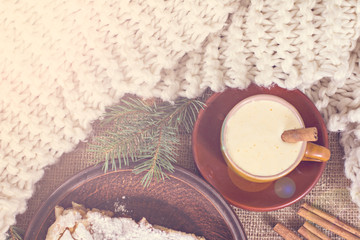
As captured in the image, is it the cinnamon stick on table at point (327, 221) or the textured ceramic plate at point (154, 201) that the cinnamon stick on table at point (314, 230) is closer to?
the cinnamon stick on table at point (327, 221)

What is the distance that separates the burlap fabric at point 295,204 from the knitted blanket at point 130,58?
0.22 feet

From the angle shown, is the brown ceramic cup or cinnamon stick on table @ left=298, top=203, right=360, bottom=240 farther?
cinnamon stick on table @ left=298, top=203, right=360, bottom=240

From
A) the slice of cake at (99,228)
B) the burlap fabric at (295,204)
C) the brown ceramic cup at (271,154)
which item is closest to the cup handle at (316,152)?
the brown ceramic cup at (271,154)

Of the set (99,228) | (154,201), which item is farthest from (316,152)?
(99,228)

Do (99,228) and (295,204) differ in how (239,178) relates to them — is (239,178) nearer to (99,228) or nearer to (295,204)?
(295,204)

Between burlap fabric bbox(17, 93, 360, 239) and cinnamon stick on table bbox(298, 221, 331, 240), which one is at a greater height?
burlap fabric bbox(17, 93, 360, 239)

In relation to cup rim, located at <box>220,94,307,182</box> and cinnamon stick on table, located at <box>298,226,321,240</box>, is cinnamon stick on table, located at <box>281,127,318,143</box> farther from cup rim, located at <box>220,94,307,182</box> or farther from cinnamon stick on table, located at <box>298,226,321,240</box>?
cinnamon stick on table, located at <box>298,226,321,240</box>

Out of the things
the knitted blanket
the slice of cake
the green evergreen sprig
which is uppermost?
the knitted blanket

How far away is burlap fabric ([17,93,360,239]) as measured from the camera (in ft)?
2.57

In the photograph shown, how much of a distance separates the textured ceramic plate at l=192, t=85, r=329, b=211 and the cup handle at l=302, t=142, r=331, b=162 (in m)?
0.04

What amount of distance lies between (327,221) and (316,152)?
21 cm

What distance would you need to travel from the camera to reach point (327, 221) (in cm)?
78

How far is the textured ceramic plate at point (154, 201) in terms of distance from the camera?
0.69 m

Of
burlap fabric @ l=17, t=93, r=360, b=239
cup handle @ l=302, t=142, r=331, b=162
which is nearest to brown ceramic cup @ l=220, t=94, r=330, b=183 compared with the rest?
cup handle @ l=302, t=142, r=331, b=162
